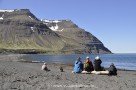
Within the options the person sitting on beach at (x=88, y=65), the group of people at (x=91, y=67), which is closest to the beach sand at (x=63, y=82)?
the group of people at (x=91, y=67)

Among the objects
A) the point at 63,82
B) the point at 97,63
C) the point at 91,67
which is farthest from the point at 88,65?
the point at 63,82

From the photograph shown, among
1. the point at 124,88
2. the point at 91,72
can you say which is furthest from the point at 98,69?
the point at 124,88

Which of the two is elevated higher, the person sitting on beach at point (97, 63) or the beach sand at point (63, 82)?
the person sitting on beach at point (97, 63)

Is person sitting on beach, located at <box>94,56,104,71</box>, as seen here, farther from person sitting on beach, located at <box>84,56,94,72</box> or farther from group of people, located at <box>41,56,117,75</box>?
person sitting on beach, located at <box>84,56,94,72</box>

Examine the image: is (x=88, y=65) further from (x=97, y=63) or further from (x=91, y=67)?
(x=97, y=63)

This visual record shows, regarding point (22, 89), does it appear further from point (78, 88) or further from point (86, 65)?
point (86, 65)

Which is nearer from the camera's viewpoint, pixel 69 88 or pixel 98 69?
pixel 69 88

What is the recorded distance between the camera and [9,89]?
18719mm

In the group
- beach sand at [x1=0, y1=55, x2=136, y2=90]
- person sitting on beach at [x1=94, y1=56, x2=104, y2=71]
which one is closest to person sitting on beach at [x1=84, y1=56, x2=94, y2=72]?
person sitting on beach at [x1=94, y1=56, x2=104, y2=71]

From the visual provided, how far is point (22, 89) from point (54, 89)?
192 centimetres

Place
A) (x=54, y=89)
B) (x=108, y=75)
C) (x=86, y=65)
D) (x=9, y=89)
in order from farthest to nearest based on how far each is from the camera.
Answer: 1. (x=86, y=65)
2. (x=108, y=75)
3. (x=54, y=89)
4. (x=9, y=89)

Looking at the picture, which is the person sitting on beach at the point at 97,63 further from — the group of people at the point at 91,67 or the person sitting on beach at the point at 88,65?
the person sitting on beach at the point at 88,65

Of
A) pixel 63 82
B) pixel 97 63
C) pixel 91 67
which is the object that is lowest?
pixel 63 82

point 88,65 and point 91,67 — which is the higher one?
point 88,65
